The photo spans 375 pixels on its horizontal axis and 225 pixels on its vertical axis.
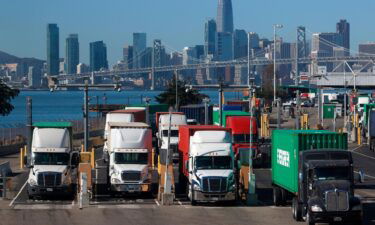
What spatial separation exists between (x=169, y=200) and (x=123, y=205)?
1769 mm

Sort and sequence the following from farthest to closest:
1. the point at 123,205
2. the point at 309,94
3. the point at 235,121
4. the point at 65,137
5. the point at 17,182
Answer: the point at 309,94 → the point at 235,121 → the point at 17,182 → the point at 65,137 → the point at 123,205

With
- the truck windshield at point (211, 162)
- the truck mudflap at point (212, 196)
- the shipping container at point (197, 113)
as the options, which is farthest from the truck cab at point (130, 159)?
the shipping container at point (197, 113)

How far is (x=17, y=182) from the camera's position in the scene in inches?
1818

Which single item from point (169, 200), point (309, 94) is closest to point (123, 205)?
point (169, 200)

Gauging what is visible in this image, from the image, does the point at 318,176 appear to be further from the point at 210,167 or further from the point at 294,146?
the point at 210,167

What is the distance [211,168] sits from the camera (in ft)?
A: 120

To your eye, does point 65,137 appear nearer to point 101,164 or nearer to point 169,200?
point 169,200

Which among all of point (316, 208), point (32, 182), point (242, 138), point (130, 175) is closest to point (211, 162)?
point (130, 175)

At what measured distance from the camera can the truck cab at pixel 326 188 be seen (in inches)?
1148

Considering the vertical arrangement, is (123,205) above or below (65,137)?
below

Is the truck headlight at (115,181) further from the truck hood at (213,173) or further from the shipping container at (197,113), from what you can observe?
the shipping container at (197,113)

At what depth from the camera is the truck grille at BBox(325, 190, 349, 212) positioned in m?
29.2

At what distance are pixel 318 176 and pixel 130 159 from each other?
1091 centimetres

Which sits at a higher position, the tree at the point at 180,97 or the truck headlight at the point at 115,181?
the tree at the point at 180,97
